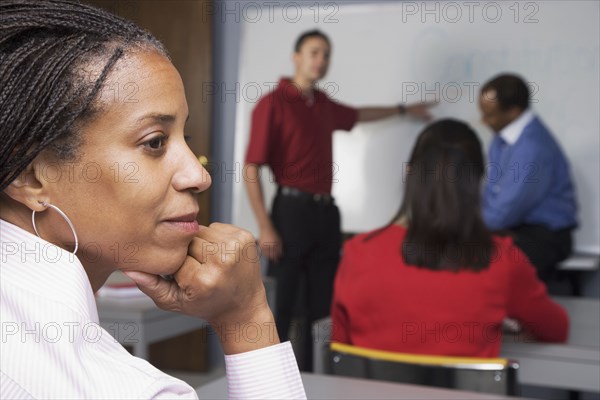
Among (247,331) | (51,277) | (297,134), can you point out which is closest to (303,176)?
(297,134)

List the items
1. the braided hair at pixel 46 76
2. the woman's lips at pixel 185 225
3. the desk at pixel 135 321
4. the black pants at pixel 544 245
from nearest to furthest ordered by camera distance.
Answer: the braided hair at pixel 46 76 → the woman's lips at pixel 185 225 → the desk at pixel 135 321 → the black pants at pixel 544 245

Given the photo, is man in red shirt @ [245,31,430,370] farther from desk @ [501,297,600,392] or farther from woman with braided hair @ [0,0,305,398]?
woman with braided hair @ [0,0,305,398]

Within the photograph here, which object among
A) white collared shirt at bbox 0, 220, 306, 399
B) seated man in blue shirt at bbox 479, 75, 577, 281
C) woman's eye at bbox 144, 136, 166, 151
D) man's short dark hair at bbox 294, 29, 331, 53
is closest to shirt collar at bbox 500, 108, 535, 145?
seated man in blue shirt at bbox 479, 75, 577, 281

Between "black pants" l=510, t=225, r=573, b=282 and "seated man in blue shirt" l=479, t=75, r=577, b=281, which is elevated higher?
"seated man in blue shirt" l=479, t=75, r=577, b=281

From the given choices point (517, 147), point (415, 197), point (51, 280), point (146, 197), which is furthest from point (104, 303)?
point (517, 147)

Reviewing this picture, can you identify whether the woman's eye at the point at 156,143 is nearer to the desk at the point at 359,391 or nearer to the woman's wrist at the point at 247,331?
the woman's wrist at the point at 247,331

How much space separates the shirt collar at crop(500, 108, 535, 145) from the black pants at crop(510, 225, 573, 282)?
1.44 ft

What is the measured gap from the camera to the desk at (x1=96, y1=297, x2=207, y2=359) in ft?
7.65

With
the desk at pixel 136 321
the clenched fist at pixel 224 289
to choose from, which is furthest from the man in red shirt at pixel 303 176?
the clenched fist at pixel 224 289

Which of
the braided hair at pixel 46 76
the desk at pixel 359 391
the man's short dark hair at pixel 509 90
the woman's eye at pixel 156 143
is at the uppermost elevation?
the man's short dark hair at pixel 509 90

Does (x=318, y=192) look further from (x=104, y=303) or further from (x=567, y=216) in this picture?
(x=104, y=303)

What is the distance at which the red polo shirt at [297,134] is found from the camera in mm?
3914

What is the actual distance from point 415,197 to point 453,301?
1.04 ft

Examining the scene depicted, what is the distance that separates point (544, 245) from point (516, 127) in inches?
23.1
